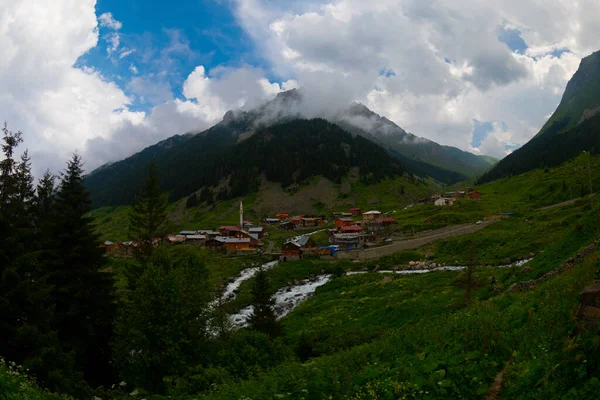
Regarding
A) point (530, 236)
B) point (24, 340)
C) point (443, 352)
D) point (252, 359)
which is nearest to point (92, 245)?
point (24, 340)

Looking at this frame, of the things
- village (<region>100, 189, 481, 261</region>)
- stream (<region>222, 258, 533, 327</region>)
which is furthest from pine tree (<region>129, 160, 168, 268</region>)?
village (<region>100, 189, 481, 261</region>)

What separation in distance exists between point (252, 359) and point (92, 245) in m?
16.9

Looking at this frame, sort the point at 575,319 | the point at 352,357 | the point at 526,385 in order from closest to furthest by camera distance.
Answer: the point at 526,385, the point at 575,319, the point at 352,357

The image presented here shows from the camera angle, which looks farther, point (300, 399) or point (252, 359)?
point (252, 359)

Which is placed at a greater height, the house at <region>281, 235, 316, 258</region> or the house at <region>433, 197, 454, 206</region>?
the house at <region>433, 197, 454, 206</region>

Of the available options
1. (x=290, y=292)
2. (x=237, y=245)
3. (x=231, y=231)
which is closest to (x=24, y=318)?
(x=290, y=292)

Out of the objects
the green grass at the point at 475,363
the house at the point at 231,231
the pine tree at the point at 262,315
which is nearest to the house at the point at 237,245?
the house at the point at 231,231

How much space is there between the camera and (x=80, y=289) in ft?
88.2

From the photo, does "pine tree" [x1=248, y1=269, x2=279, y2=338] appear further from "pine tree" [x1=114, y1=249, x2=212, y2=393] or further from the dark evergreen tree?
the dark evergreen tree

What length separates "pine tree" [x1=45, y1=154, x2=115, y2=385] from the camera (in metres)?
25.9

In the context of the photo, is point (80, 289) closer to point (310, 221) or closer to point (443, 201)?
point (310, 221)

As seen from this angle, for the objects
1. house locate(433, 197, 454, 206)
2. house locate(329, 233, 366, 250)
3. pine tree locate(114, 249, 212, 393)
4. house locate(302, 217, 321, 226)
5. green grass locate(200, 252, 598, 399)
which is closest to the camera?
green grass locate(200, 252, 598, 399)

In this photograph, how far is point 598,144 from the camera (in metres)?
187

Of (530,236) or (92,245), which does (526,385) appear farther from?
(530,236)
